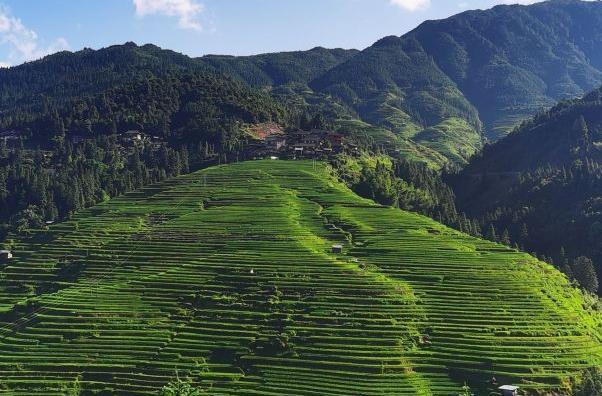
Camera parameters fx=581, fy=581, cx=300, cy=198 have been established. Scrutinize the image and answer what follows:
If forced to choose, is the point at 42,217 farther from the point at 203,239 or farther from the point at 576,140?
the point at 576,140

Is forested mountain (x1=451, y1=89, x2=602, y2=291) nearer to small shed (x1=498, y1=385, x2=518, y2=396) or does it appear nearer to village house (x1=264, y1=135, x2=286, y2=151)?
small shed (x1=498, y1=385, x2=518, y2=396)

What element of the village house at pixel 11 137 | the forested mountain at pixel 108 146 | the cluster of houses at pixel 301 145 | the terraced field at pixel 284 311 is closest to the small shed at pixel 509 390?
the terraced field at pixel 284 311

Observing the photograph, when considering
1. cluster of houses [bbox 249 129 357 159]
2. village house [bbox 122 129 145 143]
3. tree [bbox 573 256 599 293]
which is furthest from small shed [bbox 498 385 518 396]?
village house [bbox 122 129 145 143]

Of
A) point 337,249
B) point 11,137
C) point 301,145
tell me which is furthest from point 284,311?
point 11,137

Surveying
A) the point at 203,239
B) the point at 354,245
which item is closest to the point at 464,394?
the point at 354,245

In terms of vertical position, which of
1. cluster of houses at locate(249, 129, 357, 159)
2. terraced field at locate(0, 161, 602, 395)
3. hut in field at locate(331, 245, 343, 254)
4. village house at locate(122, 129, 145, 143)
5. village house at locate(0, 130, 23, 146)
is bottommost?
terraced field at locate(0, 161, 602, 395)
